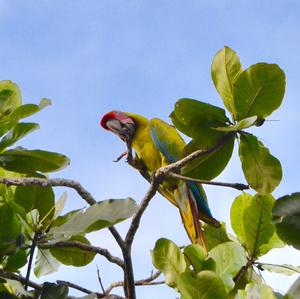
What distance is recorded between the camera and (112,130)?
174 inches

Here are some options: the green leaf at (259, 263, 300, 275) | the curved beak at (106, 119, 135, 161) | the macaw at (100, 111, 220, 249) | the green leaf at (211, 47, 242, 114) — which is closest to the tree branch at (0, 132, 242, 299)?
the green leaf at (211, 47, 242, 114)

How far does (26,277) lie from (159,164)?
2751mm

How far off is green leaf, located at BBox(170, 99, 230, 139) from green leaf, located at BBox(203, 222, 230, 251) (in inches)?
29.0

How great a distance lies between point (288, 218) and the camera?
143cm

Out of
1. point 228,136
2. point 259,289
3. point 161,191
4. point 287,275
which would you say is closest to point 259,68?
point 228,136

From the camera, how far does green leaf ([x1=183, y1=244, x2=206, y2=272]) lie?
1.72 meters

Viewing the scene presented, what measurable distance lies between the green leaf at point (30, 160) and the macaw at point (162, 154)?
1.39 metres

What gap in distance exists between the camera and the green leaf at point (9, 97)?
181 cm

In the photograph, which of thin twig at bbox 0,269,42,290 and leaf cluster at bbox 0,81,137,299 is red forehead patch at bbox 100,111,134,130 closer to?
leaf cluster at bbox 0,81,137,299

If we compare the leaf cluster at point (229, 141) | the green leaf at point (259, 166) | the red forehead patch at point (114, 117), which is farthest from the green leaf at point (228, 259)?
the red forehead patch at point (114, 117)

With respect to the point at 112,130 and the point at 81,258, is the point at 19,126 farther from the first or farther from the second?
the point at 112,130

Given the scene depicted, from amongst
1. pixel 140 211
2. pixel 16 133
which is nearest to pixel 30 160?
pixel 16 133

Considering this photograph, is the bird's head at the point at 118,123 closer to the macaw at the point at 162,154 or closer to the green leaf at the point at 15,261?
the macaw at the point at 162,154

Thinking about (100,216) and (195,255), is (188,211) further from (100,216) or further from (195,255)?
(100,216)
